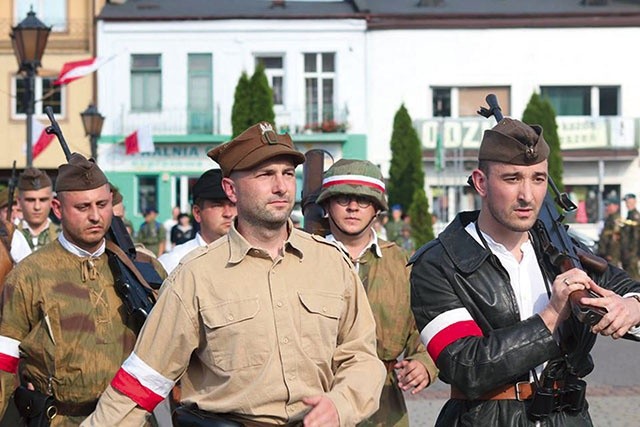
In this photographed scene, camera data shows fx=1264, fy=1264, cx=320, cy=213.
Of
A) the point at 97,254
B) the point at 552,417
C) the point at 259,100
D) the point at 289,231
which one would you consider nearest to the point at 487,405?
the point at 552,417

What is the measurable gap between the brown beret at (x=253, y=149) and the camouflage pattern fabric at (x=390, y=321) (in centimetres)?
219

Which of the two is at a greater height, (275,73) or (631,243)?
(275,73)

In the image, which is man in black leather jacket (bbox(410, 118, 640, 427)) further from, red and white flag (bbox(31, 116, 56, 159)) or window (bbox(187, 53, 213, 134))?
window (bbox(187, 53, 213, 134))

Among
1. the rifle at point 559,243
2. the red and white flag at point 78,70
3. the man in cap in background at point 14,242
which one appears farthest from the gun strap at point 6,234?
the red and white flag at point 78,70

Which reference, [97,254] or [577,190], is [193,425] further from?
[577,190]

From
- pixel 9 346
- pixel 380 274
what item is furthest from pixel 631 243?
pixel 9 346

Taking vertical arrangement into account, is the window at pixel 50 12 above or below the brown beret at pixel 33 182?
above

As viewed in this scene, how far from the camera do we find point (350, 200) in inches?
275

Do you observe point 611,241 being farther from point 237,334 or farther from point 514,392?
point 237,334

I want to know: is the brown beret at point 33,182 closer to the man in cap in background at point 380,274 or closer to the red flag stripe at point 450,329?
the man in cap in background at point 380,274

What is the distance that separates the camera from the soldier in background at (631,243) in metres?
25.4

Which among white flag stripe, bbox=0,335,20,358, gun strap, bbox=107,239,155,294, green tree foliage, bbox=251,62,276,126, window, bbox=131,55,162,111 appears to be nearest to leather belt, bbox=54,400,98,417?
white flag stripe, bbox=0,335,20,358

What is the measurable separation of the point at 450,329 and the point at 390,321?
200cm

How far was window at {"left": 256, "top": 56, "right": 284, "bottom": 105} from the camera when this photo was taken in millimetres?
39969
